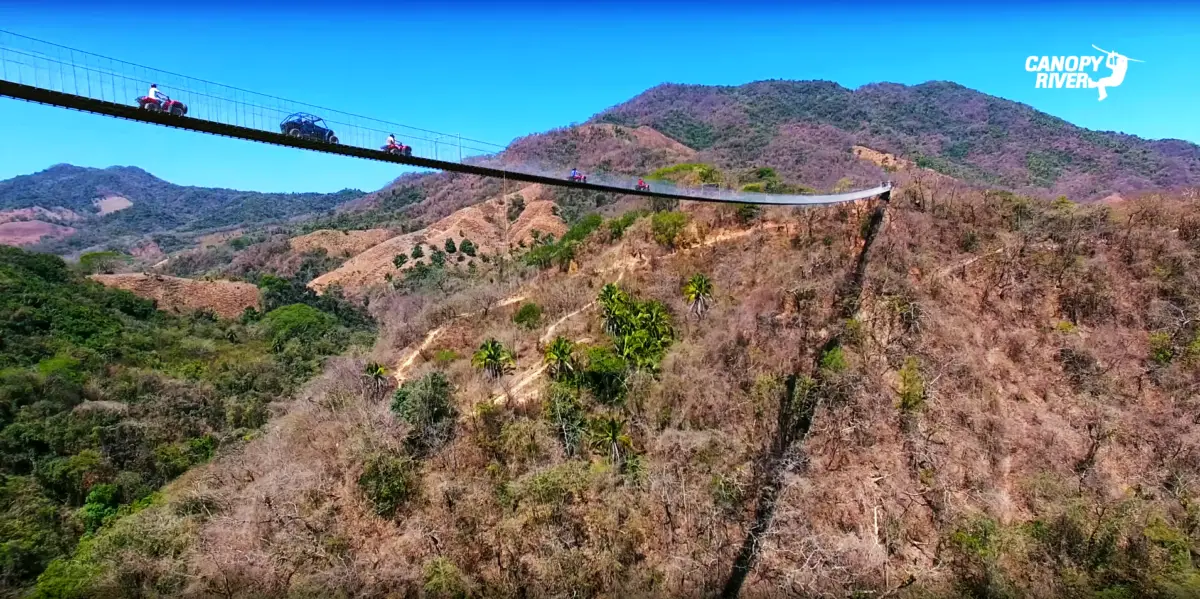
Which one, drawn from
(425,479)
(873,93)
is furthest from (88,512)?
(873,93)

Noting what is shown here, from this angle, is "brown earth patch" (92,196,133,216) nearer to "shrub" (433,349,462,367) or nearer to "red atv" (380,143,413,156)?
"shrub" (433,349,462,367)

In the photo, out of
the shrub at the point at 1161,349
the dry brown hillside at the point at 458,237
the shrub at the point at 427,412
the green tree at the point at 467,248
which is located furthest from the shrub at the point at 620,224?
the green tree at the point at 467,248

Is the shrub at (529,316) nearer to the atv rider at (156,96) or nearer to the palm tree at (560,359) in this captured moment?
the palm tree at (560,359)

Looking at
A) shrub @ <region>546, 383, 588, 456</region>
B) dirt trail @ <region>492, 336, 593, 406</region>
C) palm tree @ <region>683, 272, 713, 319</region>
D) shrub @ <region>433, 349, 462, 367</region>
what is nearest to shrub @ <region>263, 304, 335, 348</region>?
shrub @ <region>433, 349, 462, 367</region>

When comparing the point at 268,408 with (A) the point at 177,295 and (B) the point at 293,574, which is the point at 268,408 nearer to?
(B) the point at 293,574

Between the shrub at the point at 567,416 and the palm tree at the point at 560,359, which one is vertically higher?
the palm tree at the point at 560,359
